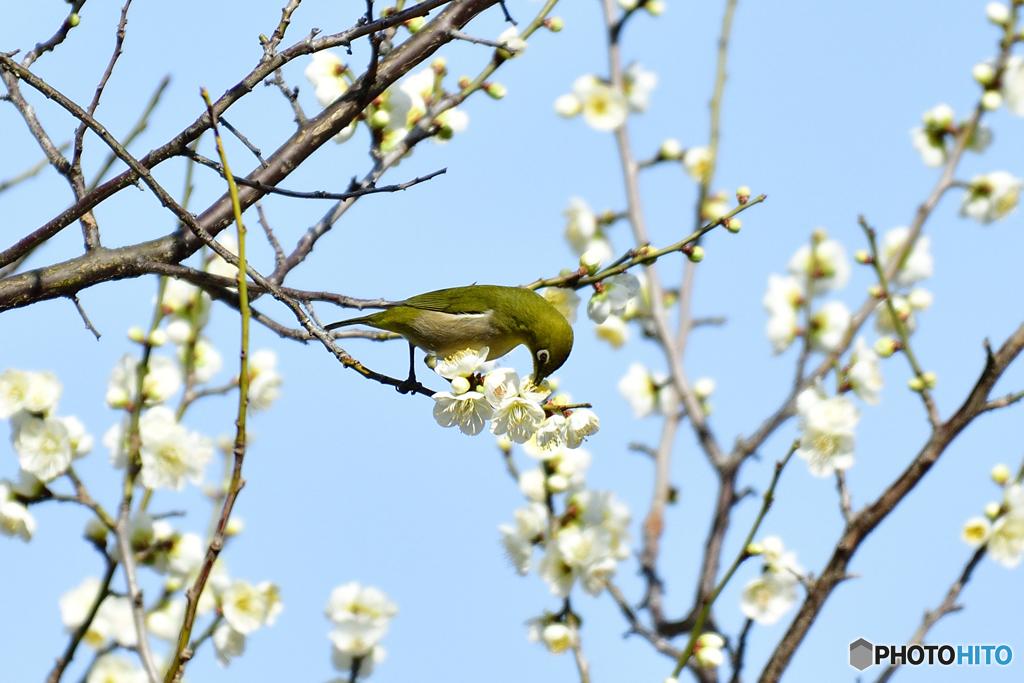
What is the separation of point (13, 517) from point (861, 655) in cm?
365

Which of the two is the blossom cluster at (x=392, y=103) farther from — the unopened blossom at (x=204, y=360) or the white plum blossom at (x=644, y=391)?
the white plum blossom at (x=644, y=391)

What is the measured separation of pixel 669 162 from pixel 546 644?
314 cm

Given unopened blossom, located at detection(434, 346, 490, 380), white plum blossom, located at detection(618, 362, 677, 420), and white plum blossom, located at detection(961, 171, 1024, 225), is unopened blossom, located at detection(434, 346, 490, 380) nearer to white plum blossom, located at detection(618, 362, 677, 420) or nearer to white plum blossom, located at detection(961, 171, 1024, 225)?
white plum blossom, located at detection(618, 362, 677, 420)

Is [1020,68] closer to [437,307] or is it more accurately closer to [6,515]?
[437,307]

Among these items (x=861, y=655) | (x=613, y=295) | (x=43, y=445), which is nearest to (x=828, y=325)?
(x=861, y=655)

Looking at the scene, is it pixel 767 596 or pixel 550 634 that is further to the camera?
pixel 767 596

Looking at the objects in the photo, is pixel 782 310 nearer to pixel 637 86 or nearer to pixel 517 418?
pixel 637 86

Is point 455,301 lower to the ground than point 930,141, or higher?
lower

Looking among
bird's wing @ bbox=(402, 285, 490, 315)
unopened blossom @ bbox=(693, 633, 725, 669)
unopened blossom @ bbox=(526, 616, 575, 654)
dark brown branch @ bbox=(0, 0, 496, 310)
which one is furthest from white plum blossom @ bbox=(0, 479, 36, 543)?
unopened blossom @ bbox=(693, 633, 725, 669)

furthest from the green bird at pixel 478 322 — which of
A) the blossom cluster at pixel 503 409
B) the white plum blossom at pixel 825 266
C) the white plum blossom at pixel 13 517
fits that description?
the white plum blossom at pixel 825 266

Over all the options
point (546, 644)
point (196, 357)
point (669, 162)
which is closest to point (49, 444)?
point (196, 357)

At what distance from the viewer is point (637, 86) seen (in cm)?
563

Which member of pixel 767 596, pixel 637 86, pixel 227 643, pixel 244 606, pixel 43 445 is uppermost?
pixel 637 86

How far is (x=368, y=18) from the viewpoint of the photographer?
2.64 metres
